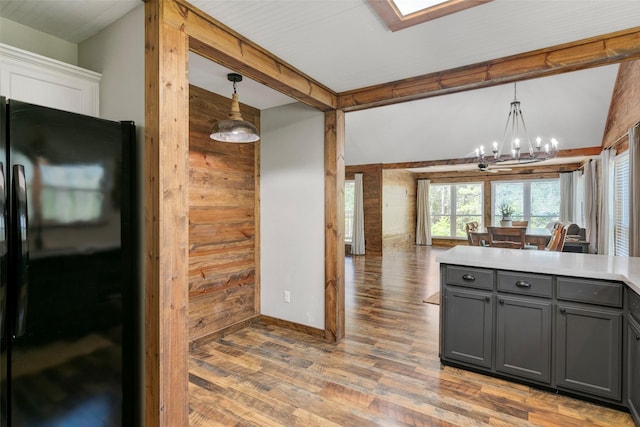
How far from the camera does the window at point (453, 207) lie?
1061 cm

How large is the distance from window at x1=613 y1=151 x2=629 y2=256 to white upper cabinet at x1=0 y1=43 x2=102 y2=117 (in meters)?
5.59

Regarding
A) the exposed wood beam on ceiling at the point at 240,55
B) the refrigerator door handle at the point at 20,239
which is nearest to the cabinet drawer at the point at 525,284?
the exposed wood beam on ceiling at the point at 240,55

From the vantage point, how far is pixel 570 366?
2293 mm

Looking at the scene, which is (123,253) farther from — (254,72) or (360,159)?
(360,159)

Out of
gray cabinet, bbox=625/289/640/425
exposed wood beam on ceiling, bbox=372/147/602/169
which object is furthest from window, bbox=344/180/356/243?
gray cabinet, bbox=625/289/640/425

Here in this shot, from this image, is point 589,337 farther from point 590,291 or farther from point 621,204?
point 621,204

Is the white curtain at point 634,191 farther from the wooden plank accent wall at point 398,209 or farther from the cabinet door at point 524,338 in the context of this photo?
the wooden plank accent wall at point 398,209

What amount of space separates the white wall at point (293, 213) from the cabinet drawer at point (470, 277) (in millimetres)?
1282

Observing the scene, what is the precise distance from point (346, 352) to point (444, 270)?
46.6 inches

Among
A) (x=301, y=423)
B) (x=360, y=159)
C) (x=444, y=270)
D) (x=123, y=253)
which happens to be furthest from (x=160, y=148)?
(x=360, y=159)

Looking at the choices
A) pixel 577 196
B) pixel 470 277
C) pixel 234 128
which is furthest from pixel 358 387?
pixel 577 196

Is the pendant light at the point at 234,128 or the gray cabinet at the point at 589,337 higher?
the pendant light at the point at 234,128

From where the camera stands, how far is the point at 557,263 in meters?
2.47

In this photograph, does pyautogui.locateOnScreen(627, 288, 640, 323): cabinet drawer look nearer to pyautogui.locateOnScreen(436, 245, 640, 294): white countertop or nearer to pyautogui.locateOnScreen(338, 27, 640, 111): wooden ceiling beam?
pyautogui.locateOnScreen(436, 245, 640, 294): white countertop
